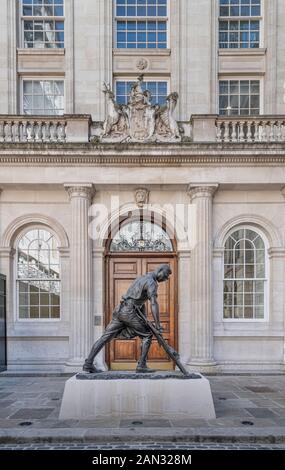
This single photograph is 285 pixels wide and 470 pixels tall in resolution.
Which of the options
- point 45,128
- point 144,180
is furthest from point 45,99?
point 144,180

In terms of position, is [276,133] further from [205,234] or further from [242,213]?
[205,234]

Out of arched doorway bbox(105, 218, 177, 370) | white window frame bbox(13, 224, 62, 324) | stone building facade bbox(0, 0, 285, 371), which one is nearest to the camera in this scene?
stone building facade bbox(0, 0, 285, 371)

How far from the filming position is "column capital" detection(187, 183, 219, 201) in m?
9.68

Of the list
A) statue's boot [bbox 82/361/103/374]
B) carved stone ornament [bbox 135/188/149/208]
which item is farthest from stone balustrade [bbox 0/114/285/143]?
statue's boot [bbox 82/361/103/374]

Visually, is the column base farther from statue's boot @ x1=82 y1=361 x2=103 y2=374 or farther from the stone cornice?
the stone cornice

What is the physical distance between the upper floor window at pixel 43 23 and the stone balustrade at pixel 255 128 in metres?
5.81

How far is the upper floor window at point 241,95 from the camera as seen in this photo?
11.3m

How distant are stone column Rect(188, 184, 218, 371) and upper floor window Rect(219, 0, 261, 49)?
5148 millimetres

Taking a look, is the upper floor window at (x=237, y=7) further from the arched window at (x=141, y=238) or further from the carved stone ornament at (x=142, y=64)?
the arched window at (x=141, y=238)

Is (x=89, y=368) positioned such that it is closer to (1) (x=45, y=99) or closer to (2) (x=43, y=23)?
(1) (x=45, y=99)

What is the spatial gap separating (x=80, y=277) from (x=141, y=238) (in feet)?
7.17

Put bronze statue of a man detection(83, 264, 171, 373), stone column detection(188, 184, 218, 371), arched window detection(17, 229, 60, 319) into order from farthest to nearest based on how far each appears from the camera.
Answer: arched window detection(17, 229, 60, 319)
stone column detection(188, 184, 218, 371)
bronze statue of a man detection(83, 264, 171, 373)

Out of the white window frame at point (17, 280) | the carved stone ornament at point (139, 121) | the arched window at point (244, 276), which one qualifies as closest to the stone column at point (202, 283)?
the arched window at point (244, 276)

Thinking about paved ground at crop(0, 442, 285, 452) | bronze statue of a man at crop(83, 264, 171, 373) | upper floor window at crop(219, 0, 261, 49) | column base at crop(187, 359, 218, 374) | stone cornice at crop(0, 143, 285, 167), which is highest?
upper floor window at crop(219, 0, 261, 49)
